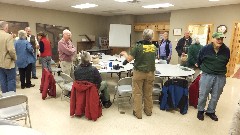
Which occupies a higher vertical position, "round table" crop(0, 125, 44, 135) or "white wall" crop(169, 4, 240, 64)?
"white wall" crop(169, 4, 240, 64)

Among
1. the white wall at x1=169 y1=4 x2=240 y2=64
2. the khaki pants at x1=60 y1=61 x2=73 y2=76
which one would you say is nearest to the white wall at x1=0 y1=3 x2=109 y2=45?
the white wall at x1=169 y1=4 x2=240 y2=64

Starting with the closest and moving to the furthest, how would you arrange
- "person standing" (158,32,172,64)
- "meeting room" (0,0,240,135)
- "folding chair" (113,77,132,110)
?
"meeting room" (0,0,240,135), "folding chair" (113,77,132,110), "person standing" (158,32,172,64)

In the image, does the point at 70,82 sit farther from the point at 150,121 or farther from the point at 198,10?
the point at 198,10

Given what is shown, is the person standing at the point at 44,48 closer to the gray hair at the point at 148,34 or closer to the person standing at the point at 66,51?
the person standing at the point at 66,51

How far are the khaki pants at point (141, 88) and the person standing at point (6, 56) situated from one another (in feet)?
7.56

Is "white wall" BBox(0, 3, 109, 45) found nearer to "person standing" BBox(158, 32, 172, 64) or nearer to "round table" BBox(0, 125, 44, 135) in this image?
"person standing" BBox(158, 32, 172, 64)

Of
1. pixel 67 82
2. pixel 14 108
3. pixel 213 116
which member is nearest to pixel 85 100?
pixel 67 82

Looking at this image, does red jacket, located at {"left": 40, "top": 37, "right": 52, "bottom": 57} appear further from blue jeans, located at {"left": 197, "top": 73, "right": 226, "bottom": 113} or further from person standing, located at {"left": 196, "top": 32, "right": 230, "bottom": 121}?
blue jeans, located at {"left": 197, "top": 73, "right": 226, "bottom": 113}

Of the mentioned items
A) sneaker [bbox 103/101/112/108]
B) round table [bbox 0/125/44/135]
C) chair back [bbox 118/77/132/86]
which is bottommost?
sneaker [bbox 103/101/112/108]

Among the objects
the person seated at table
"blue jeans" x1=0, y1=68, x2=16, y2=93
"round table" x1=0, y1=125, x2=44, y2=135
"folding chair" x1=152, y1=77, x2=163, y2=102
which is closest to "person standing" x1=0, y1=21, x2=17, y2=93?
"blue jeans" x1=0, y1=68, x2=16, y2=93

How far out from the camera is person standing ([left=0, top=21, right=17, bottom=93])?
367cm

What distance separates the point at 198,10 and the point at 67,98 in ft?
19.6

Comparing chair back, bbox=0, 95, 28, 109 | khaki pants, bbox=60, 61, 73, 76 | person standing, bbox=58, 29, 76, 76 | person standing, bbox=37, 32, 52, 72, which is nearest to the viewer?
chair back, bbox=0, 95, 28, 109

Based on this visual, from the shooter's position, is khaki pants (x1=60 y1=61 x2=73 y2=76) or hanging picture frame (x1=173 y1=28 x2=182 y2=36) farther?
hanging picture frame (x1=173 y1=28 x2=182 y2=36)
